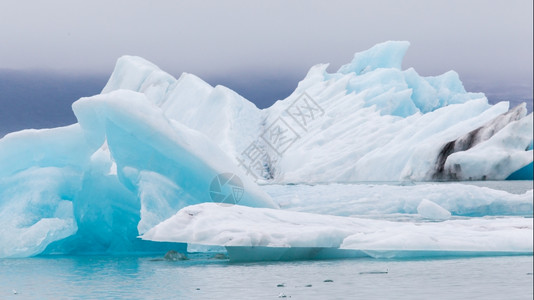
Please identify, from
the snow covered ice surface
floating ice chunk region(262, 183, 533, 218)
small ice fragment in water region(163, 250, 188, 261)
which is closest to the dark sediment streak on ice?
the snow covered ice surface

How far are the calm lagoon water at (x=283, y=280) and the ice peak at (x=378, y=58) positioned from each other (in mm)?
30328

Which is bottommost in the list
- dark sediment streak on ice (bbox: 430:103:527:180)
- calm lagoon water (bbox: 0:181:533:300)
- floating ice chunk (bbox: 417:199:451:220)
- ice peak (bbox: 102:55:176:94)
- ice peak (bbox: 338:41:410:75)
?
calm lagoon water (bbox: 0:181:533:300)

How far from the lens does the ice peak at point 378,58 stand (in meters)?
37.2

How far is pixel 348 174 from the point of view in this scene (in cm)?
2952

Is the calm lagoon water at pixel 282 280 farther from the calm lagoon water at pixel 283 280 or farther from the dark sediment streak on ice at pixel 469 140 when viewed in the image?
the dark sediment streak on ice at pixel 469 140

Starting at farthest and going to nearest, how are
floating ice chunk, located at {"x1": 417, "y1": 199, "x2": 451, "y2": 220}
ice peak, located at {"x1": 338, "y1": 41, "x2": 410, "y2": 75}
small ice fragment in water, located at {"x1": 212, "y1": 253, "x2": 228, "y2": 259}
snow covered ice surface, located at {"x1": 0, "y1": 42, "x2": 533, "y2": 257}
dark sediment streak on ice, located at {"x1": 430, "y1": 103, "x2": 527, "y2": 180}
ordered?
ice peak, located at {"x1": 338, "y1": 41, "x2": 410, "y2": 75}, dark sediment streak on ice, located at {"x1": 430, "y1": 103, "x2": 527, "y2": 180}, floating ice chunk, located at {"x1": 417, "y1": 199, "x2": 451, "y2": 220}, snow covered ice surface, located at {"x1": 0, "y1": 42, "x2": 533, "y2": 257}, small ice fragment in water, located at {"x1": 212, "y1": 253, "x2": 228, "y2": 259}

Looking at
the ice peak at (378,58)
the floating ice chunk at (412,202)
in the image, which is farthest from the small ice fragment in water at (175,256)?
the ice peak at (378,58)

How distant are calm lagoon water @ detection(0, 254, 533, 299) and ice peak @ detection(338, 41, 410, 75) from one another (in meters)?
30.3

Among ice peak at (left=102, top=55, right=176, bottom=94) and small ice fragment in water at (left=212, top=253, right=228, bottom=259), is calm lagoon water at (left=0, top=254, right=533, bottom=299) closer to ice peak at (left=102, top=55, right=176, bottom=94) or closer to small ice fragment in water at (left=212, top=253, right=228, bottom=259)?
small ice fragment in water at (left=212, top=253, right=228, bottom=259)

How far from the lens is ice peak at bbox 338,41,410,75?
37250mm

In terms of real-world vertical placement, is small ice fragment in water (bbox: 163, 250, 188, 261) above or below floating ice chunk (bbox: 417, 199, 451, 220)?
below

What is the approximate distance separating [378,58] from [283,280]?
32691mm

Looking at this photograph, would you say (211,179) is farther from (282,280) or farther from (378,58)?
(378,58)

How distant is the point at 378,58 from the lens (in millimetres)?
38188
